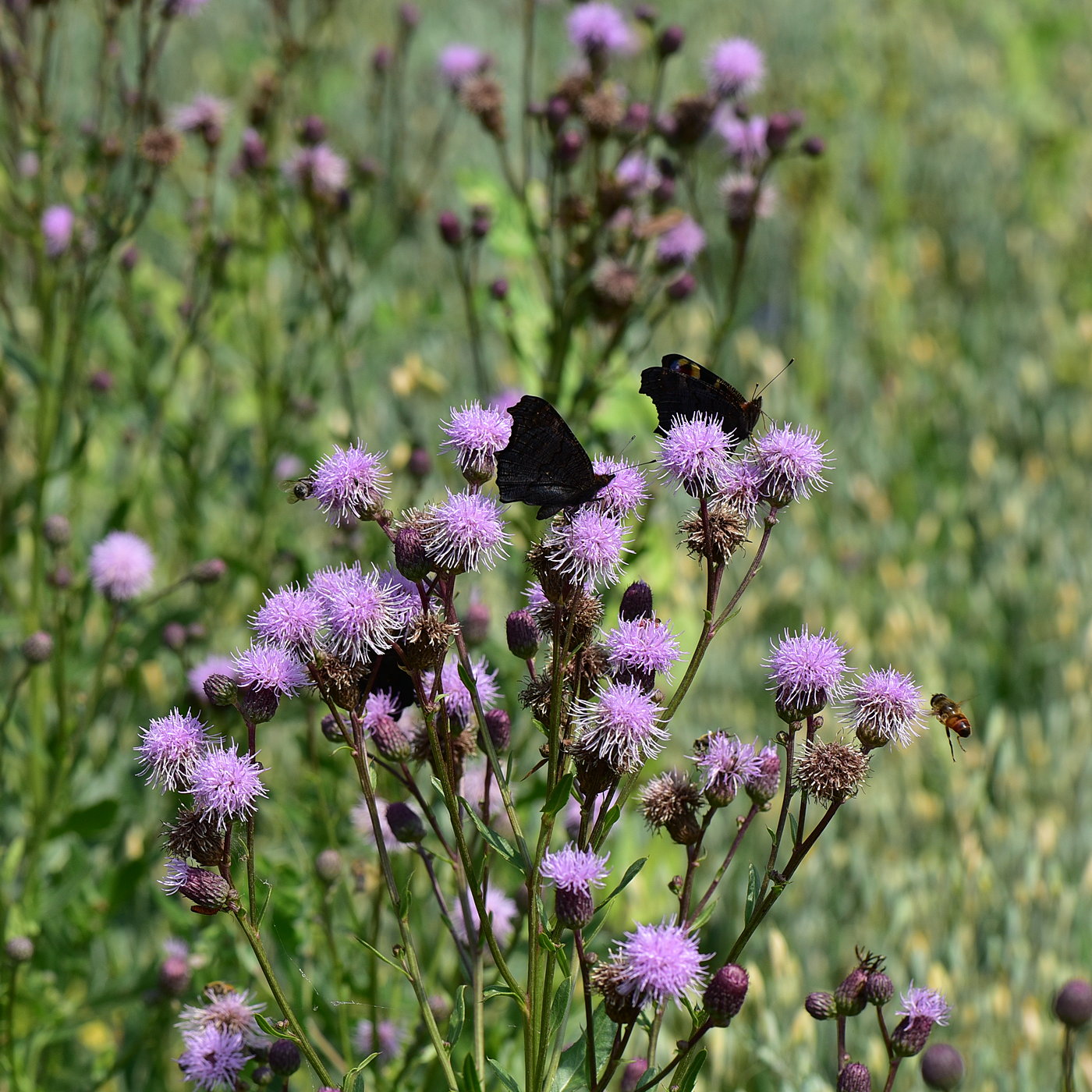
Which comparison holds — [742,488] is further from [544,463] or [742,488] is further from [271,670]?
[271,670]

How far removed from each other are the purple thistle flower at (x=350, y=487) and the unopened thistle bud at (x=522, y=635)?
199 mm

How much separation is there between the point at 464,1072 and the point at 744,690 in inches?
104

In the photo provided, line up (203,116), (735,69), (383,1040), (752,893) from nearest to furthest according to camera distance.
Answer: (752,893) < (383,1040) < (735,69) < (203,116)

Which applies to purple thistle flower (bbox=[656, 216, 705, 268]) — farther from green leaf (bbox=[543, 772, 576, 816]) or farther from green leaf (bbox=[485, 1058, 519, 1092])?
green leaf (bbox=[485, 1058, 519, 1092])

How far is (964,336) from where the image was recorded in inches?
229

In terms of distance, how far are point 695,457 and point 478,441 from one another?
24 cm

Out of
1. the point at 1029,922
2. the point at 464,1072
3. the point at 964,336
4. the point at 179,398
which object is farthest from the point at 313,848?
the point at 964,336

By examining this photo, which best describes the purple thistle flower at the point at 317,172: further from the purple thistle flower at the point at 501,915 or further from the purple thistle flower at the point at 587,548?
the purple thistle flower at the point at 587,548

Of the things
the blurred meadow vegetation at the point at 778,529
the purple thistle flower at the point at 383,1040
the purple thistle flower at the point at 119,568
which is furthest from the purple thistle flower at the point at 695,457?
the purple thistle flower at the point at 119,568

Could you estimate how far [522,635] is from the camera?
1.43 meters

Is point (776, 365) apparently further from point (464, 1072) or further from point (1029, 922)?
point (464, 1072)

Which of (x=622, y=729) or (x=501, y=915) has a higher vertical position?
(x=501, y=915)

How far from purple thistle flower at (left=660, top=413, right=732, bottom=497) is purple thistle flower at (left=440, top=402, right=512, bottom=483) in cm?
18

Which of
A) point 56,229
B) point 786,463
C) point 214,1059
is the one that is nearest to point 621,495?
point 786,463
